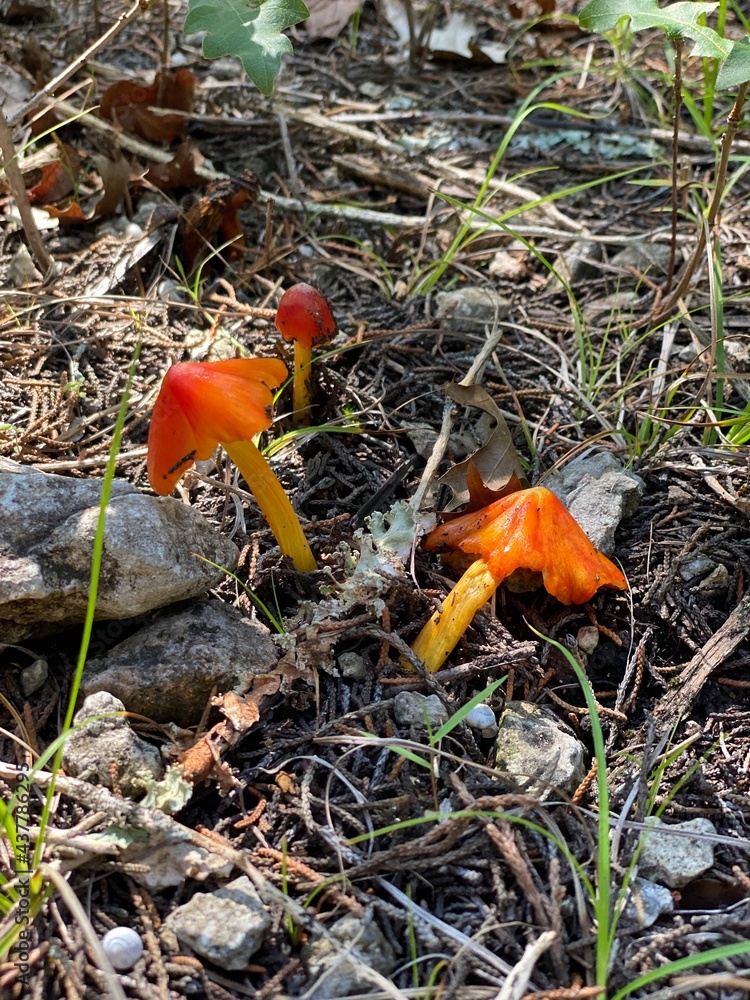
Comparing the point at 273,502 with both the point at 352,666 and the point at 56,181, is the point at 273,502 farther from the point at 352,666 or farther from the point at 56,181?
the point at 56,181

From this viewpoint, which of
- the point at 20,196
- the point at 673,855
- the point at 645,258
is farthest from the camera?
the point at 645,258

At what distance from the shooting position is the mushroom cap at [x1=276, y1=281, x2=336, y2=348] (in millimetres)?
2756

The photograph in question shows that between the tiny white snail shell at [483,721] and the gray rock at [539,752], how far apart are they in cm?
3

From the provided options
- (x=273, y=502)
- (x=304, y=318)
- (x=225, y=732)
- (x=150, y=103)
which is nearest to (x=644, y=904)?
(x=225, y=732)

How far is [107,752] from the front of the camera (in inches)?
80.0

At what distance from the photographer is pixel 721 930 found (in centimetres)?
191

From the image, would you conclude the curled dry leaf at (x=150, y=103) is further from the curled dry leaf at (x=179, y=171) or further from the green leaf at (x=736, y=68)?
the green leaf at (x=736, y=68)

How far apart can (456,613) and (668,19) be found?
6.31 ft

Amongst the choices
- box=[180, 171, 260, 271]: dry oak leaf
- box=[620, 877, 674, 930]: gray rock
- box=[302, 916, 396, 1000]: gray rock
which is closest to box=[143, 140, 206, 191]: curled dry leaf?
box=[180, 171, 260, 271]: dry oak leaf

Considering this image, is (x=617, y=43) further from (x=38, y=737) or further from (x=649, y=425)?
(x=38, y=737)

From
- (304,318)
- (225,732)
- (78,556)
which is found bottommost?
(225,732)

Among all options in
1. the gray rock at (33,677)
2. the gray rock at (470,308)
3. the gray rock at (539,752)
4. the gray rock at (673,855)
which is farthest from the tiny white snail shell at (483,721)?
the gray rock at (470,308)

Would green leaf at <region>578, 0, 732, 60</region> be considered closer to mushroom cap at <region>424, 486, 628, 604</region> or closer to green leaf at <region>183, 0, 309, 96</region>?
green leaf at <region>183, 0, 309, 96</region>

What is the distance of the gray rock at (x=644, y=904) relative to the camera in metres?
1.93
